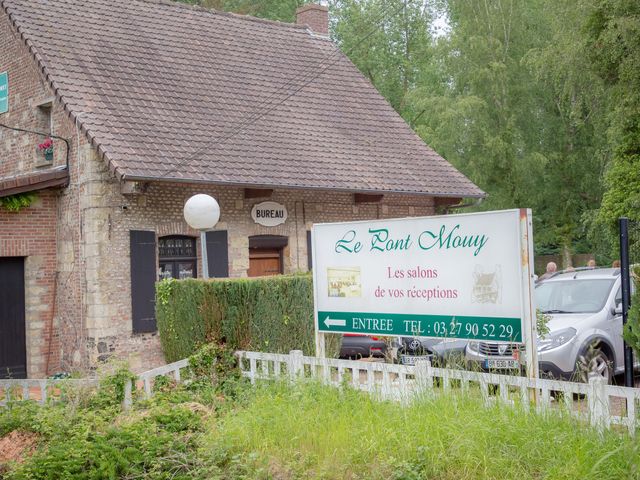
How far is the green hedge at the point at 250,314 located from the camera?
10.8 m

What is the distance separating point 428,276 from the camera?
8.99 metres

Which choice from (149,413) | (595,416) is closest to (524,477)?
(595,416)

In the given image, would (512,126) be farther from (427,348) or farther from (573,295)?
(427,348)

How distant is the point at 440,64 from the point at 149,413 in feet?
88.7

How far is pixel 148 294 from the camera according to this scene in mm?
16047

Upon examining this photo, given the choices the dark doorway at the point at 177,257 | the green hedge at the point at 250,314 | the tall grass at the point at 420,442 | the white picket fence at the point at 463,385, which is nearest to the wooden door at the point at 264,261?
the dark doorway at the point at 177,257

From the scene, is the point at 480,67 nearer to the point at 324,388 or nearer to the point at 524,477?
the point at 324,388

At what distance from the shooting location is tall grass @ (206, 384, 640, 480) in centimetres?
629

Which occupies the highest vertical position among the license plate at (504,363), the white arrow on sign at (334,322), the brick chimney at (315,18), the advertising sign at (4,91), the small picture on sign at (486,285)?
the brick chimney at (315,18)

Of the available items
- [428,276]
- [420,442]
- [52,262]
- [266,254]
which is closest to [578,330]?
[428,276]

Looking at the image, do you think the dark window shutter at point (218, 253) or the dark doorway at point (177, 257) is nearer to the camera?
the dark doorway at point (177, 257)

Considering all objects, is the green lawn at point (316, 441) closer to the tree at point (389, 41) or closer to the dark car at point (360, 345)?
the dark car at point (360, 345)

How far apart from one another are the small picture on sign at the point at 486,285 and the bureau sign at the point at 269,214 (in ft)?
31.6

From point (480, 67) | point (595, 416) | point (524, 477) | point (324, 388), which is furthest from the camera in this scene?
point (480, 67)
